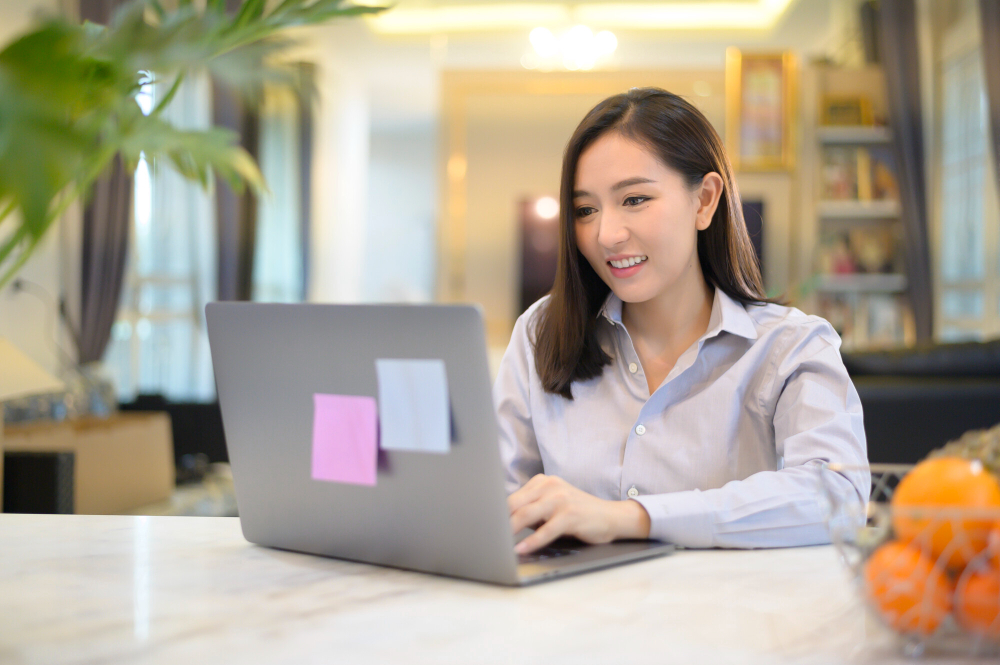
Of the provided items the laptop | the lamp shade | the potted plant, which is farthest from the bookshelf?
the potted plant

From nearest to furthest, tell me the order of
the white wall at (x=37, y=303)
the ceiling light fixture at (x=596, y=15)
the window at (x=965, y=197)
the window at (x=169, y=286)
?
the white wall at (x=37, y=303)
the window at (x=965, y=197)
the window at (x=169, y=286)
the ceiling light fixture at (x=596, y=15)

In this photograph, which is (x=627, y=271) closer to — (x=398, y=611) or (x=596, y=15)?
(x=398, y=611)

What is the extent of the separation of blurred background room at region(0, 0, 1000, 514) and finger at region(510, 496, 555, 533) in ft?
11.2

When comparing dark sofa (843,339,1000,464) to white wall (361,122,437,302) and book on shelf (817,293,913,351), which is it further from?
white wall (361,122,437,302)

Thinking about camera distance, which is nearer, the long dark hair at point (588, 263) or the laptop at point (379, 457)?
the laptop at point (379, 457)

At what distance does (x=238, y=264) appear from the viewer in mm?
6098

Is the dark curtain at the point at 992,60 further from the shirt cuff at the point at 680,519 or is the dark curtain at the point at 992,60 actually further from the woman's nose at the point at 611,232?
the shirt cuff at the point at 680,519

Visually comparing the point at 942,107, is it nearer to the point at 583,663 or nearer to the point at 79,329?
the point at 79,329

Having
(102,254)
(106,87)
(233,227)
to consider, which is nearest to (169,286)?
(233,227)

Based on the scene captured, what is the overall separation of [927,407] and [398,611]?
220 cm

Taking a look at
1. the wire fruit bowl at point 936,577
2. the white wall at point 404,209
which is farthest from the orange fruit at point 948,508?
the white wall at point 404,209

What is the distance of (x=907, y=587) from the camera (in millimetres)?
594

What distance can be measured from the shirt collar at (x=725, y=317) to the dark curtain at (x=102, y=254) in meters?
3.91

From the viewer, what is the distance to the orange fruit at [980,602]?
580 millimetres
